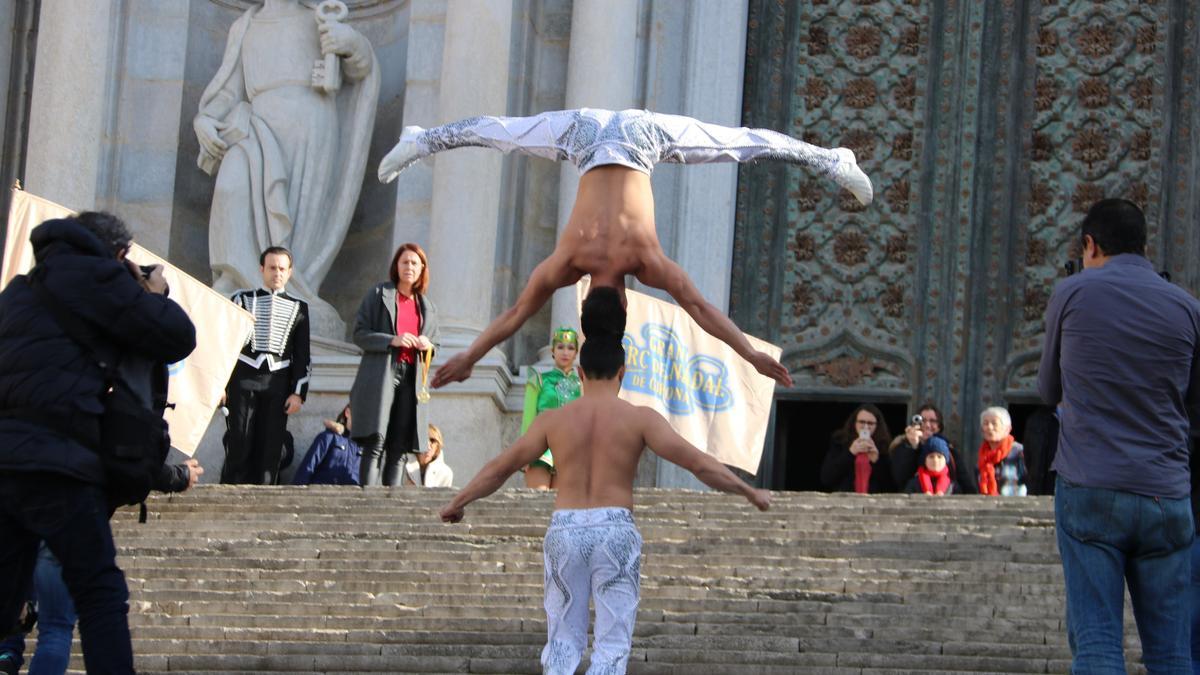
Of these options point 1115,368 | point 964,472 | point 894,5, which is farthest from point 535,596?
point 894,5

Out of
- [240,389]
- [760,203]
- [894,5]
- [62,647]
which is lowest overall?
[62,647]

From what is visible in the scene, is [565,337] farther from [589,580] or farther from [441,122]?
[589,580]

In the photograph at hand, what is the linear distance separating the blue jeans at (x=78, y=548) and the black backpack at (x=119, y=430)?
139 millimetres

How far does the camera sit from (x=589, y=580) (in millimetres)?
9164

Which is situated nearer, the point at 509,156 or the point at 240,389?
the point at 240,389

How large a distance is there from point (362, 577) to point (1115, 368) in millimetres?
4336

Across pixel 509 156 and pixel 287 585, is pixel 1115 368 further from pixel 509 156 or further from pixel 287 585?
pixel 509 156

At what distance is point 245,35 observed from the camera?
1936cm

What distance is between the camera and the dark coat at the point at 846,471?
1630 cm

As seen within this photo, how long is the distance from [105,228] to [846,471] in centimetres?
780

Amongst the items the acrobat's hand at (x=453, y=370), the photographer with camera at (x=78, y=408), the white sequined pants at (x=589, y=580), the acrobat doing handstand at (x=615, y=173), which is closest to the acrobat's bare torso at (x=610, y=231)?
the acrobat doing handstand at (x=615, y=173)

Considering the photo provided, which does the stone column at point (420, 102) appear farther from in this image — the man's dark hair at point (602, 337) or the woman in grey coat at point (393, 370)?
→ the man's dark hair at point (602, 337)

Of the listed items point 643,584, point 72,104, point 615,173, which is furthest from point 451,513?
point 72,104

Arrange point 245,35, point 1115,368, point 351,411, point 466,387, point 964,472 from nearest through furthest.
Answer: point 1115,368
point 351,411
point 964,472
point 466,387
point 245,35
